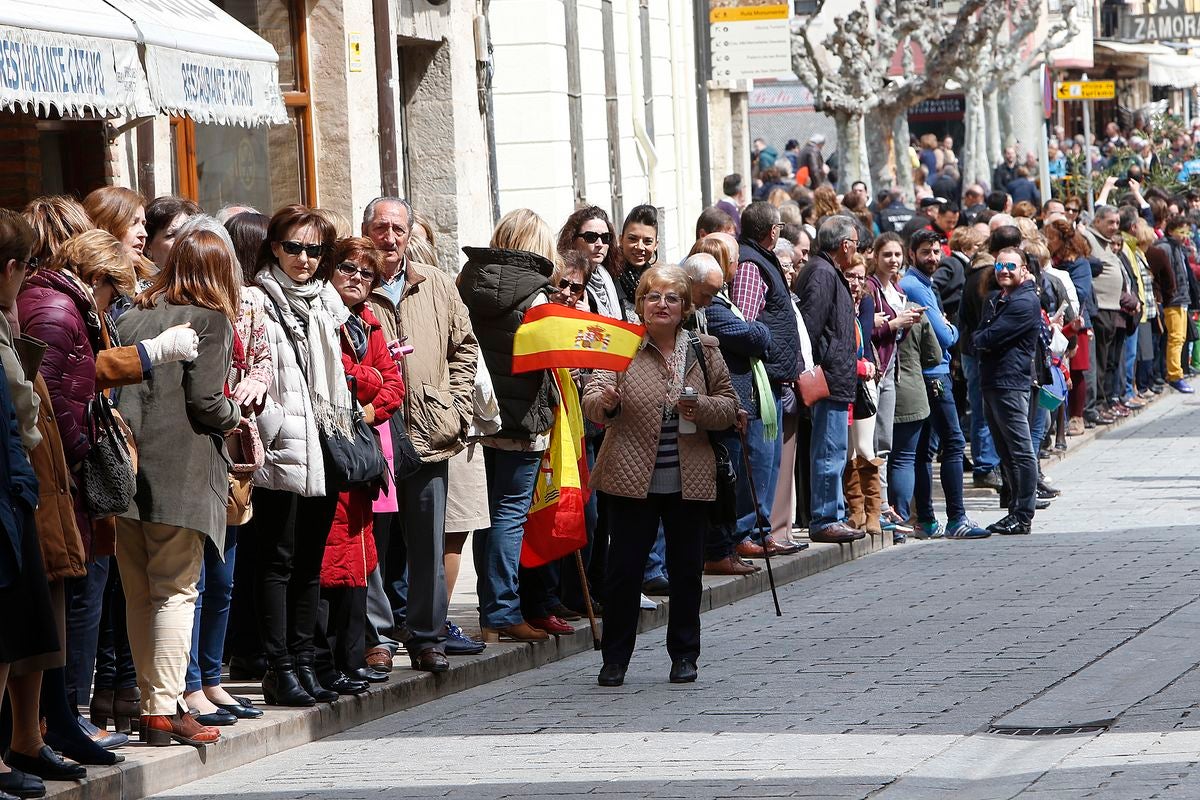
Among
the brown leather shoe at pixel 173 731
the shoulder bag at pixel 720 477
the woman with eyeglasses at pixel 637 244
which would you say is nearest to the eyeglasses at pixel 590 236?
the woman with eyeglasses at pixel 637 244

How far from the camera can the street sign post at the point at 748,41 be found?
24.0 metres

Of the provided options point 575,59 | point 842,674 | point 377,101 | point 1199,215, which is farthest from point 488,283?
point 1199,215

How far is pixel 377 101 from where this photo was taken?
15961mm

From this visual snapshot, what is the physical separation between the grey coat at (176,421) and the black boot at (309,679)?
42.5 inches

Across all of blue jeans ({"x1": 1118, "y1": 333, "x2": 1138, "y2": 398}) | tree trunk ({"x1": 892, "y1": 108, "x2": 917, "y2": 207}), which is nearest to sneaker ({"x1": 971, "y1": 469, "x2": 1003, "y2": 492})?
blue jeans ({"x1": 1118, "y1": 333, "x2": 1138, "y2": 398})

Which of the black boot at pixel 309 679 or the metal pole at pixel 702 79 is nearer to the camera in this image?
the black boot at pixel 309 679

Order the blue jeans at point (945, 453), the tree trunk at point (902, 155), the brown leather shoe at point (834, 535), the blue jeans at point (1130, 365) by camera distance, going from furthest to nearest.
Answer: the tree trunk at point (902, 155), the blue jeans at point (1130, 365), the blue jeans at point (945, 453), the brown leather shoe at point (834, 535)

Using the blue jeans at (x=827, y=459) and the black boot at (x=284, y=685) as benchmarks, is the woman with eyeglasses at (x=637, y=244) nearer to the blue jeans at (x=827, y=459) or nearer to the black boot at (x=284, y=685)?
the blue jeans at (x=827, y=459)

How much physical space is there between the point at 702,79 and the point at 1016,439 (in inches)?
451

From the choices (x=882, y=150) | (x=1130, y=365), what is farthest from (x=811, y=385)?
A: (x=882, y=150)

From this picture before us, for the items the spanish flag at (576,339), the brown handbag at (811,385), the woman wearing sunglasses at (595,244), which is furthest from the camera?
the brown handbag at (811,385)

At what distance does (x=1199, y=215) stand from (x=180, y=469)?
25100 millimetres

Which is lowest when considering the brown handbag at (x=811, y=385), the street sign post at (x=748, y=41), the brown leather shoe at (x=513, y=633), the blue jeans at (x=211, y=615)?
the brown leather shoe at (x=513, y=633)

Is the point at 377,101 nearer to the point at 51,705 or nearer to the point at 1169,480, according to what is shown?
the point at 1169,480
